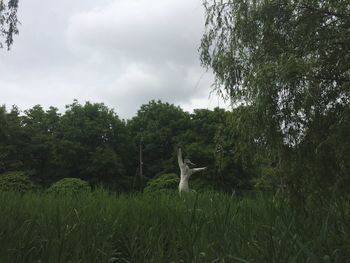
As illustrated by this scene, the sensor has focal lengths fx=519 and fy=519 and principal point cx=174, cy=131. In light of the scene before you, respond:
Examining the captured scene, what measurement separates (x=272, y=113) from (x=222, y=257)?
345 cm

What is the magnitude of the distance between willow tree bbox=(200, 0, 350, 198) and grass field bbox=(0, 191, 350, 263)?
889 millimetres

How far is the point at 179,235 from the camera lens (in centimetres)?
424

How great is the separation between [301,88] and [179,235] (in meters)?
2.69

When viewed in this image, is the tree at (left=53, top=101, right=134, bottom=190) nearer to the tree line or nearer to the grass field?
the tree line

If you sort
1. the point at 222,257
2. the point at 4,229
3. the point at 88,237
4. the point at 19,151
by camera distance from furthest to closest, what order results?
the point at 19,151 → the point at 88,237 → the point at 4,229 → the point at 222,257

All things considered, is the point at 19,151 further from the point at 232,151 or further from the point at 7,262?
the point at 7,262

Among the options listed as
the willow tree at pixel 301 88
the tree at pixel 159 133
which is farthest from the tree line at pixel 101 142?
the willow tree at pixel 301 88

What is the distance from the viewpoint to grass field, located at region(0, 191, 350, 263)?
287 centimetres

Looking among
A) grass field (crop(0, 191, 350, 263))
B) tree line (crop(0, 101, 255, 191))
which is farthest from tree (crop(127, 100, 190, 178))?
grass field (crop(0, 191, 350, 263))

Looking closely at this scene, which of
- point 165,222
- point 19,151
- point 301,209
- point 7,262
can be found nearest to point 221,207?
point 165,222

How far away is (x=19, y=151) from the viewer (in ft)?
115

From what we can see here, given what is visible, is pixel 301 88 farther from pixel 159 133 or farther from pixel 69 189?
pixel 159 133

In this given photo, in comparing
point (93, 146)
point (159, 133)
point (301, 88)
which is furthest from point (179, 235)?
point (159, 133)

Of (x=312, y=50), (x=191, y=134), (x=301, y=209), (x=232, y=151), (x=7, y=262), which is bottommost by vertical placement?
(x=7, y=262)
